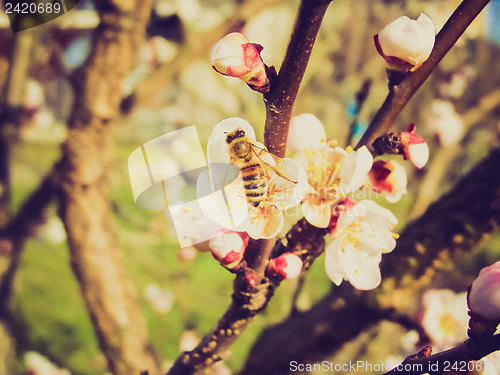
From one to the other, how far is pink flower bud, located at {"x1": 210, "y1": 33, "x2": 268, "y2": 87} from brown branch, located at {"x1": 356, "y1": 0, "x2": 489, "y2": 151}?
0.26 metres

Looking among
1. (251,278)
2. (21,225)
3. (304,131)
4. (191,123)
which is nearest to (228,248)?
(251,278)

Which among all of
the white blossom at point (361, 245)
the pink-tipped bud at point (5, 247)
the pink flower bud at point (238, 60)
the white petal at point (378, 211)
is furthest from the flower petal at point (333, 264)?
the pink-tipped bud at point (5, 247)

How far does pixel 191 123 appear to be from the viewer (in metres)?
3.67

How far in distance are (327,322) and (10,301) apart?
210cm

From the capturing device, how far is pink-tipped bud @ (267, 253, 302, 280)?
703 millimetres

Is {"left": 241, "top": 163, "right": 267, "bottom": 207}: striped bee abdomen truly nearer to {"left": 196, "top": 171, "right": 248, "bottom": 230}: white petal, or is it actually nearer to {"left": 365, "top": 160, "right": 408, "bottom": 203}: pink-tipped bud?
{"left": 196, "top": 171, "right": 248, "bottom": 230}: white petal

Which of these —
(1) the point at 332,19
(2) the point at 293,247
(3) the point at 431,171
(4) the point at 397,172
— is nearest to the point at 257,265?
(2) the point at 293,247

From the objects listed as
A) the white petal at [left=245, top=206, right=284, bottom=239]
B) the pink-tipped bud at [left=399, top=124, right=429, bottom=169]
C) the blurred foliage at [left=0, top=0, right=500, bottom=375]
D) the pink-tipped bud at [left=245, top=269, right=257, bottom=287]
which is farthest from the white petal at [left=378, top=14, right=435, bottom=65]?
the blurred foliage at [left=0, top=0, right=500, bottom=375]

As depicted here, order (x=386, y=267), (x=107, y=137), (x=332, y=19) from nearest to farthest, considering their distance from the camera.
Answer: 1. (x=386, y=267)
2. (x=107, y=137)
3. (x=332, y=19)

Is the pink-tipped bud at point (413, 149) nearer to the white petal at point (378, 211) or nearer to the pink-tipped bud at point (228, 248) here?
the white petal at point (378, 211)

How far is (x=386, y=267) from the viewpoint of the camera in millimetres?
1270

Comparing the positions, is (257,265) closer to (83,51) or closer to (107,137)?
(107,137)

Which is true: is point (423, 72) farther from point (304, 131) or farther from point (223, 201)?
point (223, 201)

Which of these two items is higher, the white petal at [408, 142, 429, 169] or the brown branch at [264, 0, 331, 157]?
the brown branch at [264, 0, 331, 157]
